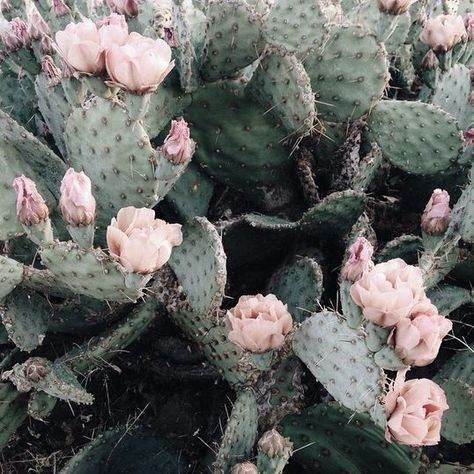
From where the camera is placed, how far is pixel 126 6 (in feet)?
6.43

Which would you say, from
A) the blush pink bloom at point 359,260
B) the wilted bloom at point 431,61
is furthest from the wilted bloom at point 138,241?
the wilted bloom at point 431,61

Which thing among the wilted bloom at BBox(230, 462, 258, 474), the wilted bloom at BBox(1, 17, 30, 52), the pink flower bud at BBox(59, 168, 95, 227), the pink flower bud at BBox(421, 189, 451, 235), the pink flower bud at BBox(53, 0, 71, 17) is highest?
the pink flower bud at BBox(53, 0, 71, 17)

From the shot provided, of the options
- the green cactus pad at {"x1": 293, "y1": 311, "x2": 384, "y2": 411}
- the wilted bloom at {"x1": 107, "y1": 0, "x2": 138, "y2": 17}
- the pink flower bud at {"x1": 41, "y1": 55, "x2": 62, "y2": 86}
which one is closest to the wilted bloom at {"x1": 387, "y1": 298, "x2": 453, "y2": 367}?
the green cactus pad at {"x1": 293, "y1": 311, "x2": 384, "y2": 411}

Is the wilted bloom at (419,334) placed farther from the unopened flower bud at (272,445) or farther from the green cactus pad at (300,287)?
A: the green cactus pad at (300,287)

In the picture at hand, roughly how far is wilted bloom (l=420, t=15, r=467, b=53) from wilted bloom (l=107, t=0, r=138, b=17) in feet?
3.08

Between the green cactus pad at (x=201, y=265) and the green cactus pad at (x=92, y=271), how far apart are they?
0.21 m

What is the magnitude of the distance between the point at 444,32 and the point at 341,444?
1319 millimetres

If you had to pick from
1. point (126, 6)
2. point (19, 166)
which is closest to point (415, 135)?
point (126, 6)

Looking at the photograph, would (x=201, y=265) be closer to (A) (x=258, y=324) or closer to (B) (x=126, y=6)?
(A) (x=258, y=324)

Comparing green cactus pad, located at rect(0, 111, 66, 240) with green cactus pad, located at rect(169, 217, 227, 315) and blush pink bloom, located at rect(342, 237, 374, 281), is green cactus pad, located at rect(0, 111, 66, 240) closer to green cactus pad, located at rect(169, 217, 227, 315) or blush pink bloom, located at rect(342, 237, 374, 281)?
green cactus pad, located at rect(169, 217, 227, 315)

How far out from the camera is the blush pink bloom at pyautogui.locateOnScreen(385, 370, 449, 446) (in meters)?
1.26

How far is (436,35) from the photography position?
7.14 feet

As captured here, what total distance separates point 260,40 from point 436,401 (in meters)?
1.07


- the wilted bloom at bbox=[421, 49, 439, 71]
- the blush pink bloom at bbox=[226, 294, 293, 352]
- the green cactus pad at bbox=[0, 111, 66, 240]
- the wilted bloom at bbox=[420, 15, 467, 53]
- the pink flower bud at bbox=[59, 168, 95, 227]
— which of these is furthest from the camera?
the wilted bloom at bbox=[421, 49, 439, 71]
